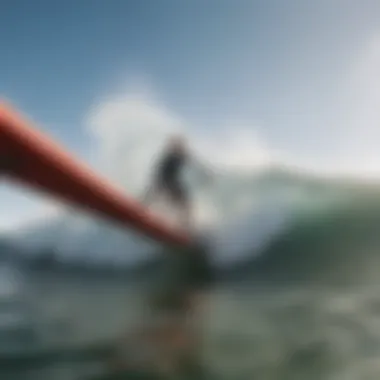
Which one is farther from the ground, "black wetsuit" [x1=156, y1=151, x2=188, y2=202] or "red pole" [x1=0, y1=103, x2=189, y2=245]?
"black wetsuit" [x1=156, y1=151, x2=188, y2=202]

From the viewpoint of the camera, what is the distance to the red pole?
82 cm

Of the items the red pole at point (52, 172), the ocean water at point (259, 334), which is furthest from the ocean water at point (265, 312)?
the red pole at point (52, 172)

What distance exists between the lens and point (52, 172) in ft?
3.28

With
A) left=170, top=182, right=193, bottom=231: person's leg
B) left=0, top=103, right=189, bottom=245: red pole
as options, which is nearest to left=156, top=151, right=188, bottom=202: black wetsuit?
left=170, top=182, right=193, bottom=231: person's leg

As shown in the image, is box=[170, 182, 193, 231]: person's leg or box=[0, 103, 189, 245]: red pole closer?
box=[0, 103, 189, 245]: red pole

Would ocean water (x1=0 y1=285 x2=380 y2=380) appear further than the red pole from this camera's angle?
Yes

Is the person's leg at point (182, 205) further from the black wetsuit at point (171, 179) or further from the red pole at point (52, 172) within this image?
the red pole at point (52, 172)

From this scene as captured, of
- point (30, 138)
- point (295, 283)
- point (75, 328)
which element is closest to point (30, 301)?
point (75, 328)

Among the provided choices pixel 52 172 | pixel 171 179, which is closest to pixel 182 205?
pixel 171 179

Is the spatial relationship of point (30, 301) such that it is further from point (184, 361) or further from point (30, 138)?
point (30, 138)

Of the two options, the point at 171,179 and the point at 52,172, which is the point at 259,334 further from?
the point at 52,172

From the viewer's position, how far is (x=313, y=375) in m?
1.79

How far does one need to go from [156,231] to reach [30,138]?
1064 mm

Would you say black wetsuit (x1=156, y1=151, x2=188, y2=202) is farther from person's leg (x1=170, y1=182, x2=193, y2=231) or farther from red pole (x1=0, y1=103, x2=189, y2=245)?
red pole (x1=0, y1=103, x2=189, y2=245)
